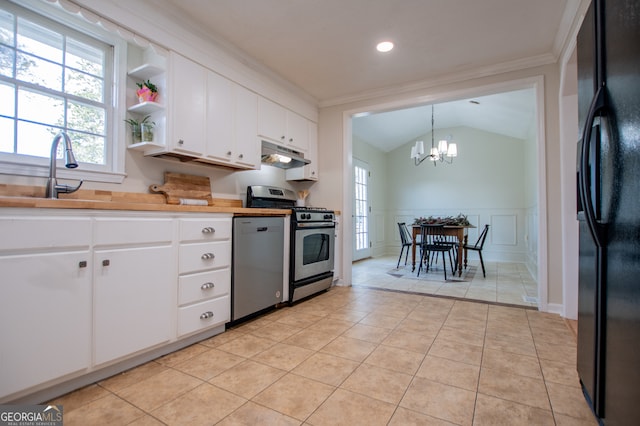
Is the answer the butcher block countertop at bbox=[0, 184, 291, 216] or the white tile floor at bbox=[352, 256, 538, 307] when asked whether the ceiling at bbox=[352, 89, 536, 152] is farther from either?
the butcher block countertop at bbox=[0, 184, 291, 216]

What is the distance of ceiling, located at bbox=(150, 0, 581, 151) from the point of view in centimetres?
230

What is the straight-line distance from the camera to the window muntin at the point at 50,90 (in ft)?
6.13

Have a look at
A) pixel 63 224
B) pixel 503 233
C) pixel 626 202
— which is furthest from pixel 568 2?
pixel 503 233

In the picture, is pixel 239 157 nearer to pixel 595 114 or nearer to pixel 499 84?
pixel 595 114

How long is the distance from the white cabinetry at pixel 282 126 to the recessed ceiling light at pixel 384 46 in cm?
124

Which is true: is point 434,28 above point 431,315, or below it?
above

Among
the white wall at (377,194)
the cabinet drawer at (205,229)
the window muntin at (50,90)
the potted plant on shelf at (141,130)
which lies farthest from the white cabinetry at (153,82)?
the white wall at (377,194)

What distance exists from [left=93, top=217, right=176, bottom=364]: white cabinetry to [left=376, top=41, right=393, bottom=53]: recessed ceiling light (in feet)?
7.72

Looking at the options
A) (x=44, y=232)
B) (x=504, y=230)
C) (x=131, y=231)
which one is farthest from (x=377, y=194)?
(x=44, y=232)

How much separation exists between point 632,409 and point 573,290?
7.53 feet

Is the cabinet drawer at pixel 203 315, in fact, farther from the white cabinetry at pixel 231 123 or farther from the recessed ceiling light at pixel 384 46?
the recessed ceiling light at pixel 384 46

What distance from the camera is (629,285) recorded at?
94cm

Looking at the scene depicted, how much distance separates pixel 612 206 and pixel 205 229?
214cm

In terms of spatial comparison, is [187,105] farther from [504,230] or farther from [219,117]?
[504,230]
